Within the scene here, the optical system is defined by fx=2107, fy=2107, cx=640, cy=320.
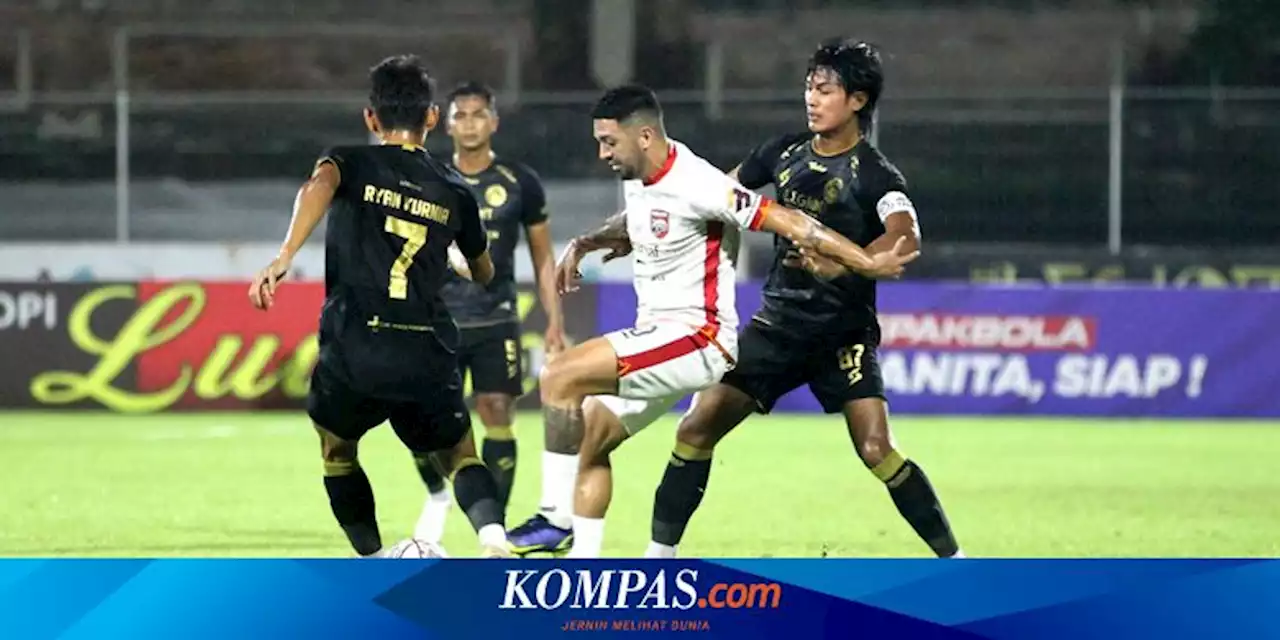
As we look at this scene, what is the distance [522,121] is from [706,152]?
200 cm

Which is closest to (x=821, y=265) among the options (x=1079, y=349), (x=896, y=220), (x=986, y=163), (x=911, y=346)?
(x=896, y=220)

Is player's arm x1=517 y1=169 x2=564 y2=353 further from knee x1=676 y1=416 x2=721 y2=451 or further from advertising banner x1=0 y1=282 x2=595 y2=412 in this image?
advertising banner x1=0 y1=282 x2=595 y2=412

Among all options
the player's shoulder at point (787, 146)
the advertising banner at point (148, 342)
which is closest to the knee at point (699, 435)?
the player's shoulder at point (787, 146)

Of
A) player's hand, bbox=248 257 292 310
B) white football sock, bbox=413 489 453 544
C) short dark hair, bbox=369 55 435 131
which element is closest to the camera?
player's hand, bbox=248 257 292 310

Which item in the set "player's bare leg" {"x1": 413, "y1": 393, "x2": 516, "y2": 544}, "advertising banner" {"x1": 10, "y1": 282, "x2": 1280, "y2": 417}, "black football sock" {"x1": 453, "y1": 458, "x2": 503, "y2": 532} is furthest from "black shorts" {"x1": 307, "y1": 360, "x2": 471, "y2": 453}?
"advertising banner" {"x1": 10, "y1": 282, "x2": 1280, "y2": 417}

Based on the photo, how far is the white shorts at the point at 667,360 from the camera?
7.59m

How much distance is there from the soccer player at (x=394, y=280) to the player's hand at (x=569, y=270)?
0.54 m

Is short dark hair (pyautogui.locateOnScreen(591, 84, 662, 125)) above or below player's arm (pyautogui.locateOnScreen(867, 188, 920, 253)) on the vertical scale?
above

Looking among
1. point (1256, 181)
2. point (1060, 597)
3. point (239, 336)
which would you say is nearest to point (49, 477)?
point (239, 336)

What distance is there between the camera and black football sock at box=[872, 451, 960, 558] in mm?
8242

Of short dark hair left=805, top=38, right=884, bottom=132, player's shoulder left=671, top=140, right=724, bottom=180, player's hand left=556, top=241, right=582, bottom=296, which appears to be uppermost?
short dark hair left=805, top=38, right=884, bottom=132

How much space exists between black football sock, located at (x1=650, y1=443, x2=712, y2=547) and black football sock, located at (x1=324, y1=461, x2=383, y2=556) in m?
1.12

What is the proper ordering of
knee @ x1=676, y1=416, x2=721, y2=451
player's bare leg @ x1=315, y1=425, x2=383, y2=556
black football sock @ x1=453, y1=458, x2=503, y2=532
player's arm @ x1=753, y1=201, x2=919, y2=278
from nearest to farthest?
player's arm @ x1=753, y1=201, x2=919, y2=278, black football sock @ x1=453, y1=458, x2=503, y2=532, player's bare leg @ x1=315, y1=425, x2=383, y2=556, knee @ x1=676, y1=416, x2=721, y2=451

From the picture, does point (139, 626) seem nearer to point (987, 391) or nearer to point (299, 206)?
point (299, 206)
